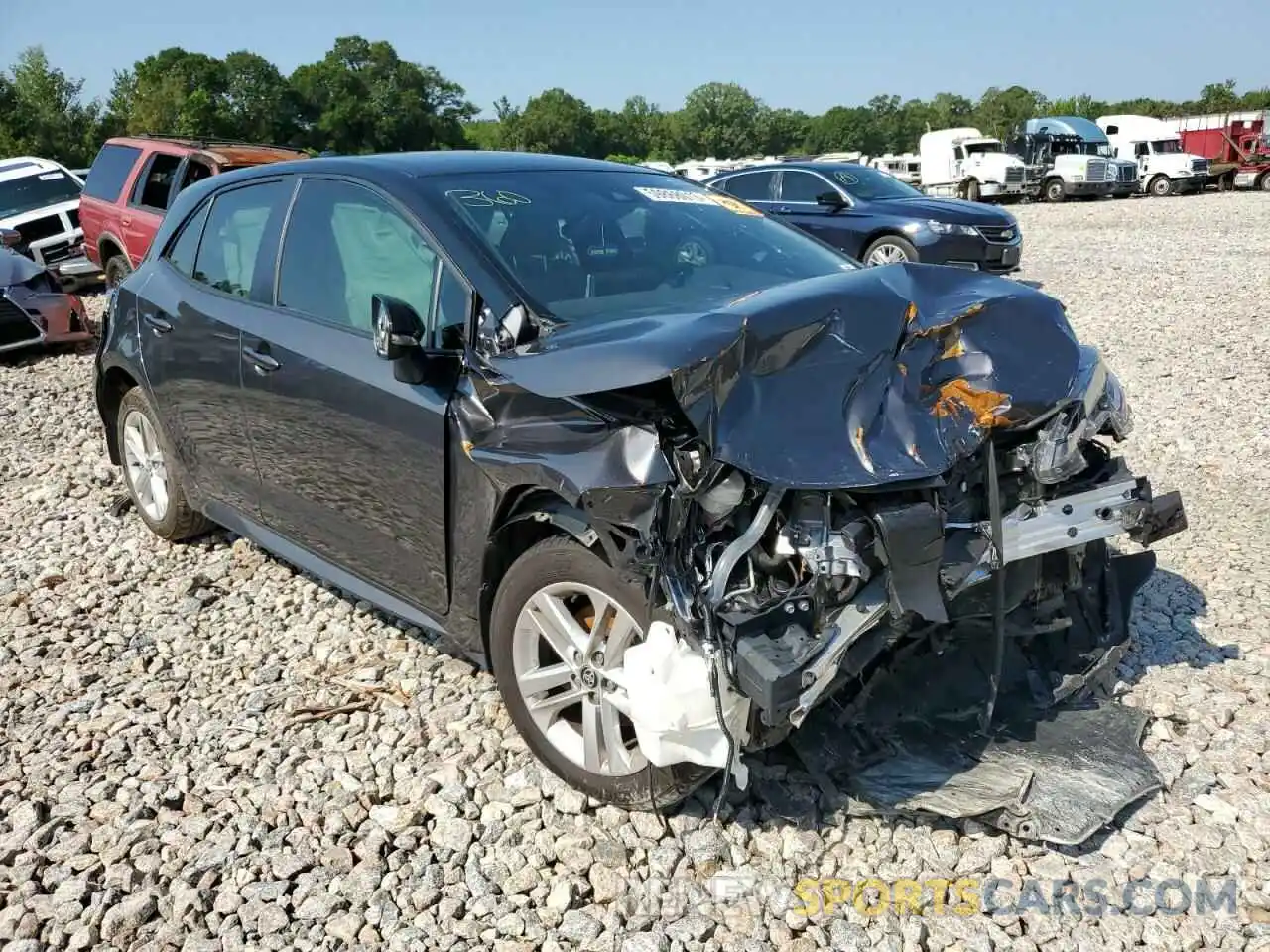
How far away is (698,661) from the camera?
2475 mm

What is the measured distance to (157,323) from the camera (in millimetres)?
4539

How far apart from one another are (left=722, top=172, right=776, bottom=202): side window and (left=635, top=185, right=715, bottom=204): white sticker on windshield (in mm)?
10160

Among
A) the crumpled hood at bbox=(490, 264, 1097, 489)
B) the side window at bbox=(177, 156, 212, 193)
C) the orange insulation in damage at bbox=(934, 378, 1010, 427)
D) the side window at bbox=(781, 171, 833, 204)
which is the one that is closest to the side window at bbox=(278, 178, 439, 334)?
the crumpled hood at bbox=(490, 264, 1097, 489)

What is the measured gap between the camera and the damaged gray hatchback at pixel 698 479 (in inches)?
95.1

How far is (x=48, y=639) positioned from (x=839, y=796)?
11.0ft

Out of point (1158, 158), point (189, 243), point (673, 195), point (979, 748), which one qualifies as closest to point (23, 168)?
point (189, 243)

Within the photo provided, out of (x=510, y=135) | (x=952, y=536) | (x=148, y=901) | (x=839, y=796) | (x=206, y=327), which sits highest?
(x=510, y=135)

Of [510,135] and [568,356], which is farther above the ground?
[510,135]

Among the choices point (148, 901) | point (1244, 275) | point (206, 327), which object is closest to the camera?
point (148, 901)

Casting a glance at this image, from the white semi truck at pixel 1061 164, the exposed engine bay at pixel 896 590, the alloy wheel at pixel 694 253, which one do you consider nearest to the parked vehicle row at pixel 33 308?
the alloy wheel at pixel 694 253

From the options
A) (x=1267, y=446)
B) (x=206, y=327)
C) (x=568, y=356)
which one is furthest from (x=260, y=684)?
(x=1267, y=446)

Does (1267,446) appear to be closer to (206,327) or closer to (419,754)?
(419,754)

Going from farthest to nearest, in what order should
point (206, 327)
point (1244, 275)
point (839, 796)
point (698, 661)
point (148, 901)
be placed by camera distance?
point (1244, 275), point (206, 327), point (839, 796), point (148, 901), point (698, 661)

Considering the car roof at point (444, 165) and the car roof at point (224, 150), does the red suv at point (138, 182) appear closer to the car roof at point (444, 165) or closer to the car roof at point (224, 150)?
the car roof at point (224, 150)
